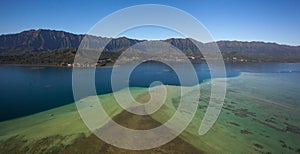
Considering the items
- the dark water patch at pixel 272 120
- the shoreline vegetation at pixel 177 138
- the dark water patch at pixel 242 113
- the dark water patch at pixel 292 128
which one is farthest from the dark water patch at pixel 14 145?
the dark water patch at pixel 272 120

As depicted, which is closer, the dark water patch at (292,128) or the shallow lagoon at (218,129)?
the shallow lagoon at (218,129)

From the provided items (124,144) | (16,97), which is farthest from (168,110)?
(16,97)

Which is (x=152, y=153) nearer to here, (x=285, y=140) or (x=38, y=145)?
(x=38, y=145)

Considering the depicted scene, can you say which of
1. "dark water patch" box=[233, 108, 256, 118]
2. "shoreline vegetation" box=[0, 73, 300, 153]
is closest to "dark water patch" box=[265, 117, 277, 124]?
"shoreline vegetation" box=[0, 73, 300, 153]

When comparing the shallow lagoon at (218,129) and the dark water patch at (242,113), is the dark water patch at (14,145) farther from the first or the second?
the dark water patch at (242,113)

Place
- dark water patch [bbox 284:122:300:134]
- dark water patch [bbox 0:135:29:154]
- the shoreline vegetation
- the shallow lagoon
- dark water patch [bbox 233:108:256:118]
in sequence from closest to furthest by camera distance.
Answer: dark water patch [bbox 0:135:29:154], the shoreline vegetation, the shallow lagoon, dark water patch [bbox 284:122:300:134], dark water patch [bbox 233:108:256:118]

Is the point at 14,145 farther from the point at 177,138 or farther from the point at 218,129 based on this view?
the point at 218,129

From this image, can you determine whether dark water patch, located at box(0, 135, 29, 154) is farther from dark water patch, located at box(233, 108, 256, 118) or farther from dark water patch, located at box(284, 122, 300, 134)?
dark water patch, located at box(284, 122, 300, 134)

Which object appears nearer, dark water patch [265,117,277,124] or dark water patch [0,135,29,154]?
dark water patch [0,135,29,154]
